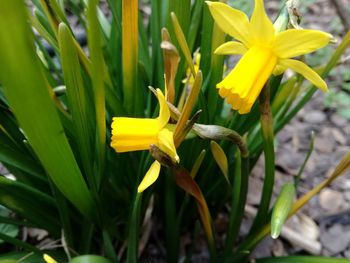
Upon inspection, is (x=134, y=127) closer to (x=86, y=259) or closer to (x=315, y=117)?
(x=86, y=259)

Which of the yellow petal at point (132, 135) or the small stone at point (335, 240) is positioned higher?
the yellow petal at point (132, 135)

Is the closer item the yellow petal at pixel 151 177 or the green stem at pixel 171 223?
the yellow petal at pixel 151 177

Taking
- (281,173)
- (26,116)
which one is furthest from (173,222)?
(281,173)

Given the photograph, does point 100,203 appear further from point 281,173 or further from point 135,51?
point 281,173

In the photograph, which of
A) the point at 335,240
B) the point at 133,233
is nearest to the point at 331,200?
the point at 335,240

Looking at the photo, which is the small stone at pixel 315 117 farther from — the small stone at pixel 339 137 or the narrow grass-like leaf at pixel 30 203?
the narrow grass-like leaf at pixel 30 203

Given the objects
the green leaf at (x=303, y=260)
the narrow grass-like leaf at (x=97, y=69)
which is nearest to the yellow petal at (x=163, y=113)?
the narrow grass-like leaf at (x=97, y=69)

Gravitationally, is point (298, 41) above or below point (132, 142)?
above
